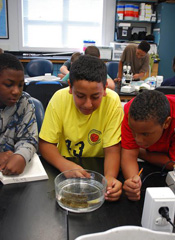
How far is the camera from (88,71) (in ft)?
3.38

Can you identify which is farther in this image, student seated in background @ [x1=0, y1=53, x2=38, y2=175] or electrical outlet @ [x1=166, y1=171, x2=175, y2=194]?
student seated in background @ [x1=0, y1=53, x2=38, y2=175]

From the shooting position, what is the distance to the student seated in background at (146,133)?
88 cm

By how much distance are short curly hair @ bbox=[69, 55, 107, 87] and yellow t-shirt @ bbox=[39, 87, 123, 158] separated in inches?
6.3

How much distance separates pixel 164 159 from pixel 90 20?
16.2ft

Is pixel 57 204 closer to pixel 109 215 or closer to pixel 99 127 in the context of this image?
pixel 109 215

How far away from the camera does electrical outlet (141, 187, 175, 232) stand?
67 centimetres

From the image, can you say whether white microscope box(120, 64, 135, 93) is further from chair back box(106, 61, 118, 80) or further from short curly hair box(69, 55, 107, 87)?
short curly hair box(69, 55, 107, 87)

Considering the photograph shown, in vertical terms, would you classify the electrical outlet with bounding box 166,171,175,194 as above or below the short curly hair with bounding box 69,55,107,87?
below

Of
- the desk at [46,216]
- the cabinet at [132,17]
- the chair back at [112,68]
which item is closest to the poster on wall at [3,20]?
the cabinet at [132,17]

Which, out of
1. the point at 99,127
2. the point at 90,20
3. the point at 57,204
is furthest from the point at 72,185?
the point at 90,20

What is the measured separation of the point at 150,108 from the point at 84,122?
16.3 inches

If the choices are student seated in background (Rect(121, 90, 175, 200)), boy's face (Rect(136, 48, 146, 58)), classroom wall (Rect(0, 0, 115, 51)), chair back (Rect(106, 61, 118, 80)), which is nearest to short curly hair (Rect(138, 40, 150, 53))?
boy's face (Rect(136, 48, 146, 58))

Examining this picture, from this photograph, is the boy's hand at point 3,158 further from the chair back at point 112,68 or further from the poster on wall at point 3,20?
the poster on wall at point 3,20

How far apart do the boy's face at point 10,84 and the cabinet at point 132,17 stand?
453cm
